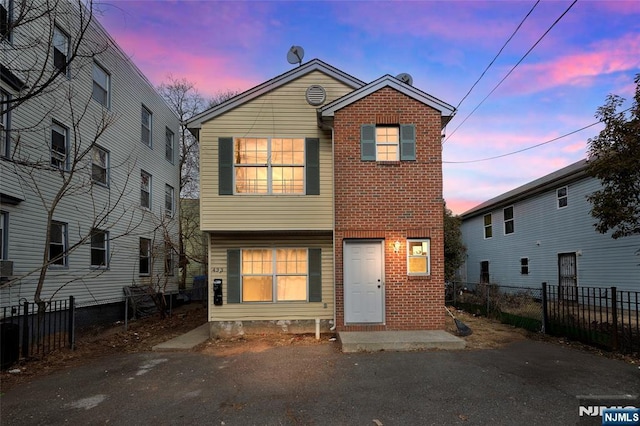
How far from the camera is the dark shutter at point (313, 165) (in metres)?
9.69

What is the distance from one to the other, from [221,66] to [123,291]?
903 cm

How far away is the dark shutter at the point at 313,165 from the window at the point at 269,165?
15cm

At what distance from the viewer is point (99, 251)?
13219mm

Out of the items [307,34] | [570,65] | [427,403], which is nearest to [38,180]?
[307,34]

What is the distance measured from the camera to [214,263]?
32.1ft

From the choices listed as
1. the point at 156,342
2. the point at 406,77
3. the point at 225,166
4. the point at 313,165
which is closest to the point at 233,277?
the point at 156,342

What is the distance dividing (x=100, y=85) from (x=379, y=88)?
9725 millimetres

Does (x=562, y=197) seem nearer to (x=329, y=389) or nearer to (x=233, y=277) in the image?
(x=233, y=277)

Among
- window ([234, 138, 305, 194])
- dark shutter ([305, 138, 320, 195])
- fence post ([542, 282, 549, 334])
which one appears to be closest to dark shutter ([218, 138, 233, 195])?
window ([234, 138, 305, 194])

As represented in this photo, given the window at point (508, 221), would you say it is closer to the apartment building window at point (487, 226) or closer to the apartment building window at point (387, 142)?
Answer: the apartment building window at point (487, 226)

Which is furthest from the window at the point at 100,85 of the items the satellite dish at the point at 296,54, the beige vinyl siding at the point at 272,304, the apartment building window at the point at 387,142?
the apartment building window at the point at 387,142

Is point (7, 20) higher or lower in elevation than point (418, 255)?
higher

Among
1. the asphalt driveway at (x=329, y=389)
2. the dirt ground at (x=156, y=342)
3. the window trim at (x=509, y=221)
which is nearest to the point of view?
the asphalt driveway at (x=329, y=389)

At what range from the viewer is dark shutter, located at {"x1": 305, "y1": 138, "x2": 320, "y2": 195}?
969 centimetres
